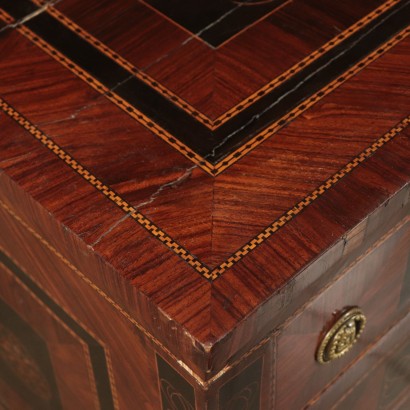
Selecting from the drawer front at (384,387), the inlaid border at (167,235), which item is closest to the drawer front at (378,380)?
the drawer front at (384,387)

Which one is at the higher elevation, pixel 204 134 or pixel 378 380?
pixel 204 134

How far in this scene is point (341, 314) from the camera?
115 cm

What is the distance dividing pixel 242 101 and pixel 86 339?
394 mm

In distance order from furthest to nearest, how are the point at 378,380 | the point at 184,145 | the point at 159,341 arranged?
the point at 378,380
the point at 184,145
the point at 159,341

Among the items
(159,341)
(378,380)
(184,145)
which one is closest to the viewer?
(159,341)

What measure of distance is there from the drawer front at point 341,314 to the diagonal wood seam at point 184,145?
200 millimetres

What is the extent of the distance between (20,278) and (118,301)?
11.7 inches

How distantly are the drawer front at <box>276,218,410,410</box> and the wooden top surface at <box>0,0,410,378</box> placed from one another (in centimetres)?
12

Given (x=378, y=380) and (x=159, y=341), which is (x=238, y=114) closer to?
(x=159, y=341)

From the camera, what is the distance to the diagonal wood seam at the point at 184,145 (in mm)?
1086

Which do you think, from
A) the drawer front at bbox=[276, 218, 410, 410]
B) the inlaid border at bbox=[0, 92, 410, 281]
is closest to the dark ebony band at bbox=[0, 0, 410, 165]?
the inlaid border at bbox=[0, 92, 410, 281]

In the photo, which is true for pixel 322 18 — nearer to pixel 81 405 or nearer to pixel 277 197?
pixel 277 197

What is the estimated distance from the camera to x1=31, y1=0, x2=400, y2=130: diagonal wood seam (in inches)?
44.8

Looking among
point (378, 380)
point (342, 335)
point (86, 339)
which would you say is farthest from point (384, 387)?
point (86, 339)
